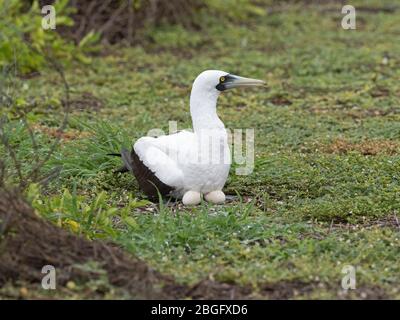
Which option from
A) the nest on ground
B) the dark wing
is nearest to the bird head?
the dark wing

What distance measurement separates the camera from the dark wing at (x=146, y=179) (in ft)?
22.2

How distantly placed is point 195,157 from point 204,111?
1.24 ft

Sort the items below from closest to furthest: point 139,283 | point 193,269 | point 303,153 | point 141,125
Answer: point 139,283
point 193,269
point 303,153
point 141,125

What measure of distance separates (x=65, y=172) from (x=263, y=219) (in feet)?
5.92

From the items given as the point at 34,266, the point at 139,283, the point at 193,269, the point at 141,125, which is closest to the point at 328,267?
the point at 193,269

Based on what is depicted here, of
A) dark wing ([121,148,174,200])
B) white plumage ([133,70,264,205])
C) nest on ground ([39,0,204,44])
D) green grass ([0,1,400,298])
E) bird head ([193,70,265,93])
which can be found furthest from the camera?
nest on ground ([39,0,204,44])

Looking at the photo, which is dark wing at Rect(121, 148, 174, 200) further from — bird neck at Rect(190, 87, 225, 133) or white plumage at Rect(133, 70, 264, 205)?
bird neck at Rect(190, 87, 225, 133)

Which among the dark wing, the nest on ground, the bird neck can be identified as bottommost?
the dark wing

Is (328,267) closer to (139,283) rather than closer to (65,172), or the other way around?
(139,283)

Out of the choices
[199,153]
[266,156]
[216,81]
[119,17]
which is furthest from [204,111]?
[119,17]

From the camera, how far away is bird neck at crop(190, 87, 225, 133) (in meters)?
6.79

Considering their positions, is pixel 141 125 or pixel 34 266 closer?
pixel 34 266

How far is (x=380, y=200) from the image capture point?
6.65 meters

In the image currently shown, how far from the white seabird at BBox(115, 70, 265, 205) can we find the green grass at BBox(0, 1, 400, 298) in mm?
152
